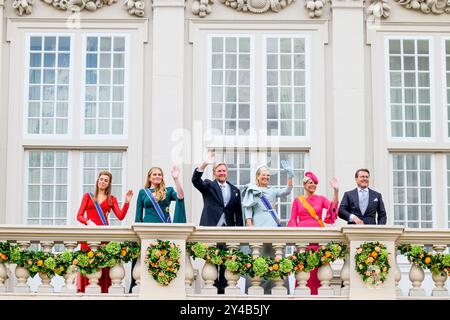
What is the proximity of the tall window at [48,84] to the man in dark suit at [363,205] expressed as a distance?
5.39m

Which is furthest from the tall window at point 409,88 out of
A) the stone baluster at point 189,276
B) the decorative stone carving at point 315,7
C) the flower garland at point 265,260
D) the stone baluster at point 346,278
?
the stone baluster at point 189,276

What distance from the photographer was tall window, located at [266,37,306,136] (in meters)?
23.3

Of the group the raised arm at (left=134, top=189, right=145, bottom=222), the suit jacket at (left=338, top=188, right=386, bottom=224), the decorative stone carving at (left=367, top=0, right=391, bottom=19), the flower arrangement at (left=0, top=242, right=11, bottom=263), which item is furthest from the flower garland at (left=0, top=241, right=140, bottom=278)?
the decorative stone carving at (left=367, top=0, right=391, bottom=19)

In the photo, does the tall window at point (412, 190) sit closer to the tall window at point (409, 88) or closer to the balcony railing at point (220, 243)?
the tall window at point (409, 88)

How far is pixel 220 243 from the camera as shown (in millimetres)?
19266

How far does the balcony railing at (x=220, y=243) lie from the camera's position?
1897 centimetres

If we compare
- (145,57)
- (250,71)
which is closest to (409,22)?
(250,71)

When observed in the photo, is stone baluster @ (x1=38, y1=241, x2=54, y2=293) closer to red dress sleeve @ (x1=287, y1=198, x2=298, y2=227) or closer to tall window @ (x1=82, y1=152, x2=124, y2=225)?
red dress sleeve @ (x1=287, y1=198, x2=298, y2=227)

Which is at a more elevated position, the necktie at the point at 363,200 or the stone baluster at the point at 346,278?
the necktie at the point at 363,200

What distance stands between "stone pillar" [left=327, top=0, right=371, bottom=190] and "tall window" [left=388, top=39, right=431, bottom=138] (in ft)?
1.65

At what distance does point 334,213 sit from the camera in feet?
67.5

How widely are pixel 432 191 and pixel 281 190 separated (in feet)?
11.6

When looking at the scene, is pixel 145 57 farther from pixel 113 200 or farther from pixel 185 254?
pixel 185 254

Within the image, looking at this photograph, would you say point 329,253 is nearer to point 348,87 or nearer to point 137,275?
point 137,275
